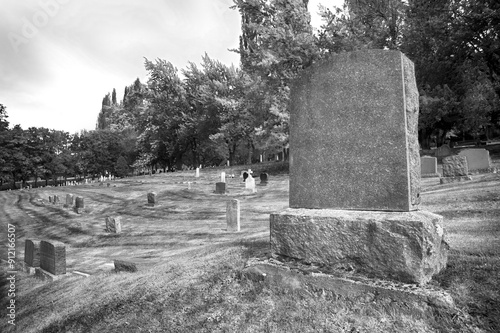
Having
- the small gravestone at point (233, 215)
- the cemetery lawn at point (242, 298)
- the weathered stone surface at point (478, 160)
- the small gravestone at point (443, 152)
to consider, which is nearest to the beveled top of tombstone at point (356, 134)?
the cemetery lawn at point (242, 298)

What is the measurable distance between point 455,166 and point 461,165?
215mm

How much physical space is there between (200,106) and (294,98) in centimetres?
4314

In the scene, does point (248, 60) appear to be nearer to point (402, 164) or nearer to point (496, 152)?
point (496, 152)

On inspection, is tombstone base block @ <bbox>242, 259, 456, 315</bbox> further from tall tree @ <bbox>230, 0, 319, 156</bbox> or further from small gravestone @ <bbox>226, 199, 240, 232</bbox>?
tall tree @ <bbox>230, 0, 319, 156</bbox>

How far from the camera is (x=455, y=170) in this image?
1384cm

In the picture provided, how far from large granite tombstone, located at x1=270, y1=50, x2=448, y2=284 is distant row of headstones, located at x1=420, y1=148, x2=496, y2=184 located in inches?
474

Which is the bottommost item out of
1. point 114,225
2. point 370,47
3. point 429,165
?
point 114,225

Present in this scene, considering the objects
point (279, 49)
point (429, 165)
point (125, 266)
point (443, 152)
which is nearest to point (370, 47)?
point (279, 49)

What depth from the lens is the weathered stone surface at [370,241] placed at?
10.4ft

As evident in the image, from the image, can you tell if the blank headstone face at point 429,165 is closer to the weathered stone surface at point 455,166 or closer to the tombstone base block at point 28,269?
the weathered stone surface at point 455,166

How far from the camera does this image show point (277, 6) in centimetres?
2834

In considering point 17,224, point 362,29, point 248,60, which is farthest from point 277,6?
point 17,224

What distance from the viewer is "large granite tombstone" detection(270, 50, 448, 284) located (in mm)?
3268

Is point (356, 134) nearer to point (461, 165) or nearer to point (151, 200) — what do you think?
point (461, 165)
